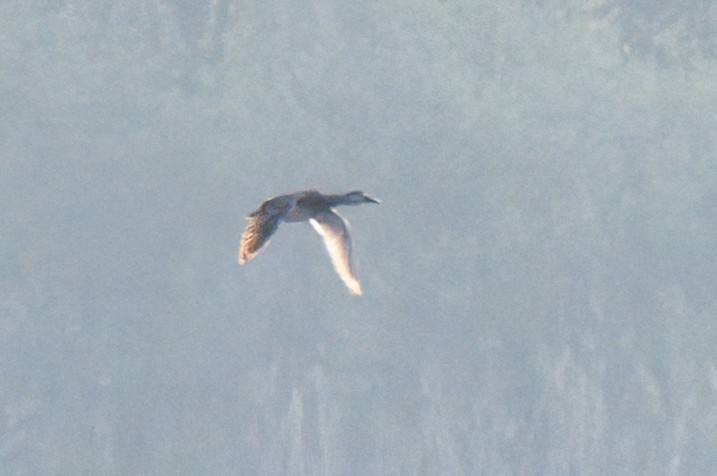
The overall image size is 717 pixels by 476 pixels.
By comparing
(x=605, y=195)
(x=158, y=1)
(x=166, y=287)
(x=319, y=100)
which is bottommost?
(x=166, y=287)

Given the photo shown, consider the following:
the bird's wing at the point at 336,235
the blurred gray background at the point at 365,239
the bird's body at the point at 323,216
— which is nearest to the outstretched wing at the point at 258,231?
the bird's body at the point at 323,216

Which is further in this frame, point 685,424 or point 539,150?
point 539,150

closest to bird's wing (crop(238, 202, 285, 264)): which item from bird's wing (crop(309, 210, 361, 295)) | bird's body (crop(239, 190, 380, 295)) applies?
bird's body (crop(239, 190, 380, 295))

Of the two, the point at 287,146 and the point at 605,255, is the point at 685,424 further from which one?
the point at 287,146

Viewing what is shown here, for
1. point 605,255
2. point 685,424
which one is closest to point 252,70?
point 605,255

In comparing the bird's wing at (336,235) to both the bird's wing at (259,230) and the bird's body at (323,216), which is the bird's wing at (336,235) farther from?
the bird's wing at (259,230)

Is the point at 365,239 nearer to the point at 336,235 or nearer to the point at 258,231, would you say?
the point at 336,235

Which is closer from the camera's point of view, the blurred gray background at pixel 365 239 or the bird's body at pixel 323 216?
the bird's body at pixel 323 216
